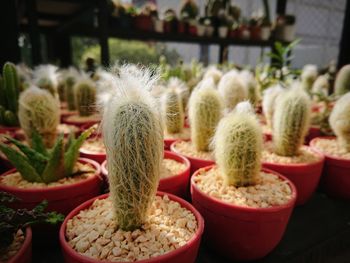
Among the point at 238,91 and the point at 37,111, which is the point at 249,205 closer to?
the point at 238,91

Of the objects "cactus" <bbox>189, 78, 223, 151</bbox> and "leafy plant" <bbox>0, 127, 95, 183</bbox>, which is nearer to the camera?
"leafy plant" <bbox>0, 127, 95, 183</bbox>

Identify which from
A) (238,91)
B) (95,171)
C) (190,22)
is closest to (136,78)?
(95,171)

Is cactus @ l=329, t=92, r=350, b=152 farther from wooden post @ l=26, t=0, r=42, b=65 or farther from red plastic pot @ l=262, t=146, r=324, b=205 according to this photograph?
wooden post @ l=26, t=0, r=42, b=65

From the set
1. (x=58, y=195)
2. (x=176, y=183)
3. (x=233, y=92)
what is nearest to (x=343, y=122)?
(x=233, y=92)

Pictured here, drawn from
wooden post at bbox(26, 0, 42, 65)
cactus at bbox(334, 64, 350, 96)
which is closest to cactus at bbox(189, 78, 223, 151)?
cactus at bbox(334, 64, 350, 96)

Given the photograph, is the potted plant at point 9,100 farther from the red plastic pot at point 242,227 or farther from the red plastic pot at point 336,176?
the red plastic pot at point 336,176

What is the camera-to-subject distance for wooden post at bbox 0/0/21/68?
1.34 metres

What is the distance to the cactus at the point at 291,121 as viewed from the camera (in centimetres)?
110

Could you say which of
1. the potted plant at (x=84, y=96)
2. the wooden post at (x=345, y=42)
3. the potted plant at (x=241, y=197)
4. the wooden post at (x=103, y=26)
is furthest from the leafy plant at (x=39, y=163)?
the wooden post at (x=345, y=42)

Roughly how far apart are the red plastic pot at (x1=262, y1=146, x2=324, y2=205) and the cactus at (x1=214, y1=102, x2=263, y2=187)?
0.18m

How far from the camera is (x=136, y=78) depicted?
2.25 ft

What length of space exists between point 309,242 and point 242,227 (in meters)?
0.28

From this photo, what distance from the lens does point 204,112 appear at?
117 centimetres

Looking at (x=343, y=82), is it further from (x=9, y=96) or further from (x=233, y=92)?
(x=9, y=96)
